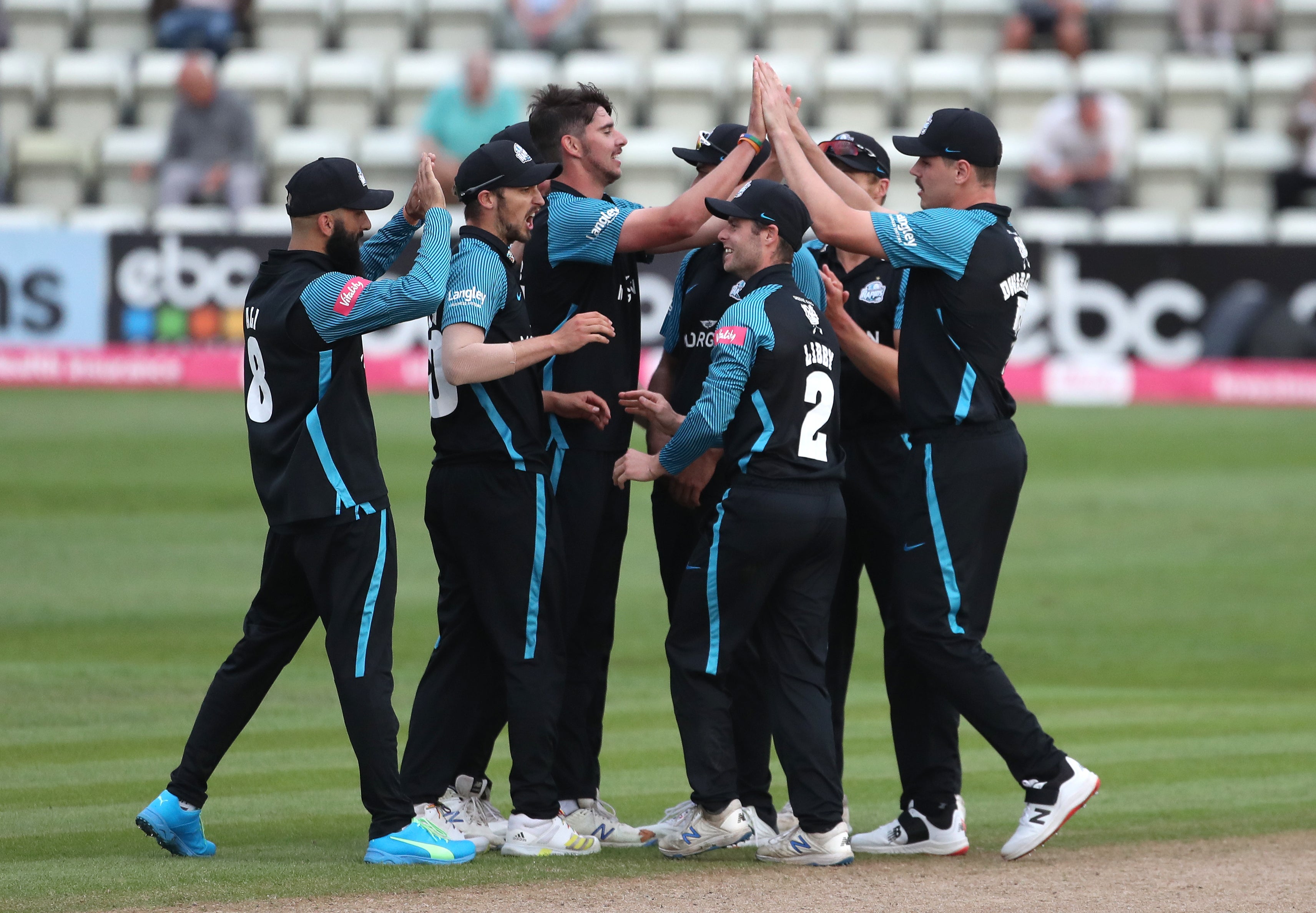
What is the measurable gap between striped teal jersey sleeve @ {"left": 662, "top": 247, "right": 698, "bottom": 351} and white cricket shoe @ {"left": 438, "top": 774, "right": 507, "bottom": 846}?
5.90ft

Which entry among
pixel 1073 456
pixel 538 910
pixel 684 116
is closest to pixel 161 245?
pixel 684 116

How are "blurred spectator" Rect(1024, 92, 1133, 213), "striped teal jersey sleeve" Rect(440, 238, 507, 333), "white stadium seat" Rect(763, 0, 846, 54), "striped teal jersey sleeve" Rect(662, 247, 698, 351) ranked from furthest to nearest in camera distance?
1. "white stadium seat" Rect(763, 0, 846, 54)
2. "blurred spectator" Rect(1024, 92, 1133, 213)
3. "striped teal jersey sleeve" Rect(662, 247, 698, 351)
4. "striped teal jersey sleeve" Rect(440, 238, 507, 333)

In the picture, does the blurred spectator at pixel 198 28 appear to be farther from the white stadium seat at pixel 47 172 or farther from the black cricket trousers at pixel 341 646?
the black cricket trousers at pixel 341 646

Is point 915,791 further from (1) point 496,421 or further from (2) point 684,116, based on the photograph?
(2) point 684,116

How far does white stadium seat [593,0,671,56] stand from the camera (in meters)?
20.2

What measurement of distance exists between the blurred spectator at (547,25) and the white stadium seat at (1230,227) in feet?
23.8

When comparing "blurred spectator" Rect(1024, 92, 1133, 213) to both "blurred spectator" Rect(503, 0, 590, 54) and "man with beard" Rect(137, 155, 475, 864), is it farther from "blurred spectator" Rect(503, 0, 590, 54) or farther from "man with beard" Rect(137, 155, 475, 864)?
"man with beard" Rect(137, 155, 475, 864)

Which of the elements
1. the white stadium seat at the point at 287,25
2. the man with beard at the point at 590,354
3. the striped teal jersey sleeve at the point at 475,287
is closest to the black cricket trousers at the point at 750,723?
the man with beard at the point at 590,354

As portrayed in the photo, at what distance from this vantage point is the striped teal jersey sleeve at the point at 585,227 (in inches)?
247

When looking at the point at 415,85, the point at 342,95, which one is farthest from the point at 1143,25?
the point at 342,95

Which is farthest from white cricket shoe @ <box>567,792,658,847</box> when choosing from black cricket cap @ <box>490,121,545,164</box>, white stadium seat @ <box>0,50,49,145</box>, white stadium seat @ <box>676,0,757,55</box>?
white stadium seat @ <box>0,50,49,145</box>

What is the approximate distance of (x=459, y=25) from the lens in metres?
20.4

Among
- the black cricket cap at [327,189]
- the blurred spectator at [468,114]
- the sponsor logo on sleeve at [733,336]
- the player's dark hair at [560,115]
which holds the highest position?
the blurred spectator at [468,114]

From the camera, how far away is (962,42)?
798 inches
